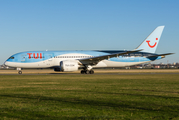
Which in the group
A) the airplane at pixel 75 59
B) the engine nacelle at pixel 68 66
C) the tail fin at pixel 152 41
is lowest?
the engine nacelle at pixel 68 66

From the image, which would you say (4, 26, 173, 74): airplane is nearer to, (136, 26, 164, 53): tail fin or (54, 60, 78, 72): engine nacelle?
(136, 26, 164, 53): tail fin

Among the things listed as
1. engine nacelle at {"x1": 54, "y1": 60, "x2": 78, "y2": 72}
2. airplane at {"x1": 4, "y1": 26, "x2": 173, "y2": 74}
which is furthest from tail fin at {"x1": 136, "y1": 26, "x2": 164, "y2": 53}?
engine nacelle at {"x1": 54, "y1": 60, "x2": 78, "y2": 72}

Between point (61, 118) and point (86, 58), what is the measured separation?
30.1 metres

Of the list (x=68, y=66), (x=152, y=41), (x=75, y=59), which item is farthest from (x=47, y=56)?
(x=152, y=41)

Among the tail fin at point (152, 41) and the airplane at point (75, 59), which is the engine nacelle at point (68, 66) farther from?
the tail fin at point (152, 41)

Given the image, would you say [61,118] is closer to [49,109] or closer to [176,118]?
[49,109]

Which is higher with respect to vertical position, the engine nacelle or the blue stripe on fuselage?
Result: the blue stripe on fuselage

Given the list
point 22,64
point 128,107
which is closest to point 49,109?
point 128,107

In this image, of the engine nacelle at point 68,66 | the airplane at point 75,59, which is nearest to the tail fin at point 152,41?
the airplane at point 75,59

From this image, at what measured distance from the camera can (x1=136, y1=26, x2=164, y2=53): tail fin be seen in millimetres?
41062

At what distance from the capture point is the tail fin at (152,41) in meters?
41.1

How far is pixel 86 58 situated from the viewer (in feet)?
119

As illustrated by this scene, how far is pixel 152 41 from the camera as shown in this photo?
136 ft

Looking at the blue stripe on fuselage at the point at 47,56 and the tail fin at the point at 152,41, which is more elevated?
the tail fin at the point at 152,41
